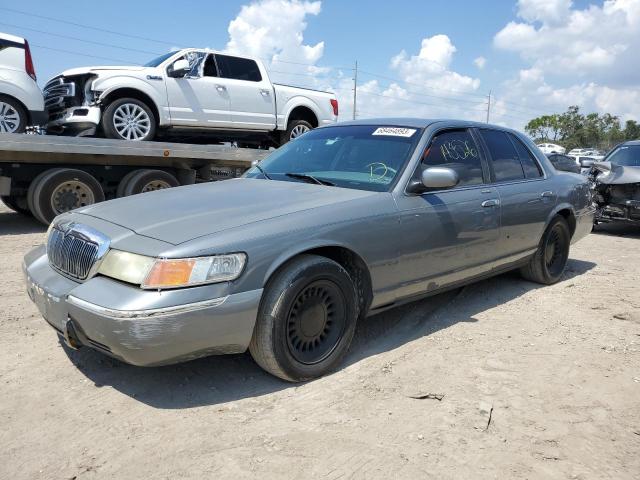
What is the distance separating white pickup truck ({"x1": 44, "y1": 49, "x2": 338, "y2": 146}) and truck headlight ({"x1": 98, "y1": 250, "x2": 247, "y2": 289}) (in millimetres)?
5986

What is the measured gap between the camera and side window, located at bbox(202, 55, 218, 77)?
30.2ft

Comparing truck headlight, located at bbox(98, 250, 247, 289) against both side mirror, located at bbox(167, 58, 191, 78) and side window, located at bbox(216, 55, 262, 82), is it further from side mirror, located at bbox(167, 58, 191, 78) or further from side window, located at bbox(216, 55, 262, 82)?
side window, located at bbox(216, 55, 262, 82)

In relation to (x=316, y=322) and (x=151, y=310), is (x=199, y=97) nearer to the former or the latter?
(x=316, y=322)

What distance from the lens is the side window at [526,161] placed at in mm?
5254

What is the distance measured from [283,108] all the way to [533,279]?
6097 mm

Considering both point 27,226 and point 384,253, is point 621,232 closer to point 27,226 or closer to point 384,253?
point 384,253

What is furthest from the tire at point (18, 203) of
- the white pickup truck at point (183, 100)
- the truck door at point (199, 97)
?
the truck door at point (199, 97)

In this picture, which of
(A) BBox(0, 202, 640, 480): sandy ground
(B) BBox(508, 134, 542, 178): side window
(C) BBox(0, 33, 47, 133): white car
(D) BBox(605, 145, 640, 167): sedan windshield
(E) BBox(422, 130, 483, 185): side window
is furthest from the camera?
(D) BBox(605, 145, 640, 167): sedan windshield

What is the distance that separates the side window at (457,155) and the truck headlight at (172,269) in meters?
1.85

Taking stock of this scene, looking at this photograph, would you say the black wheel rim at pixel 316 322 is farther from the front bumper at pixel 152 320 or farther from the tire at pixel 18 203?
the tire at pixel 18 203

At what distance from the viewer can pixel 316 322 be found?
132 inches

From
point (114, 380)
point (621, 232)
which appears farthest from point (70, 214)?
point (621, 232)

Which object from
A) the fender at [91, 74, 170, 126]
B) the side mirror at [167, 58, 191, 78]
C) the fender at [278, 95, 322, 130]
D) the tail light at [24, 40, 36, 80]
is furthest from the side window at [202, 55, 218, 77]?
the tail light at [24, 40, 36, 80]

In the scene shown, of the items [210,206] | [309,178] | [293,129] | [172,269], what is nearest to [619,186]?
[293,129]
